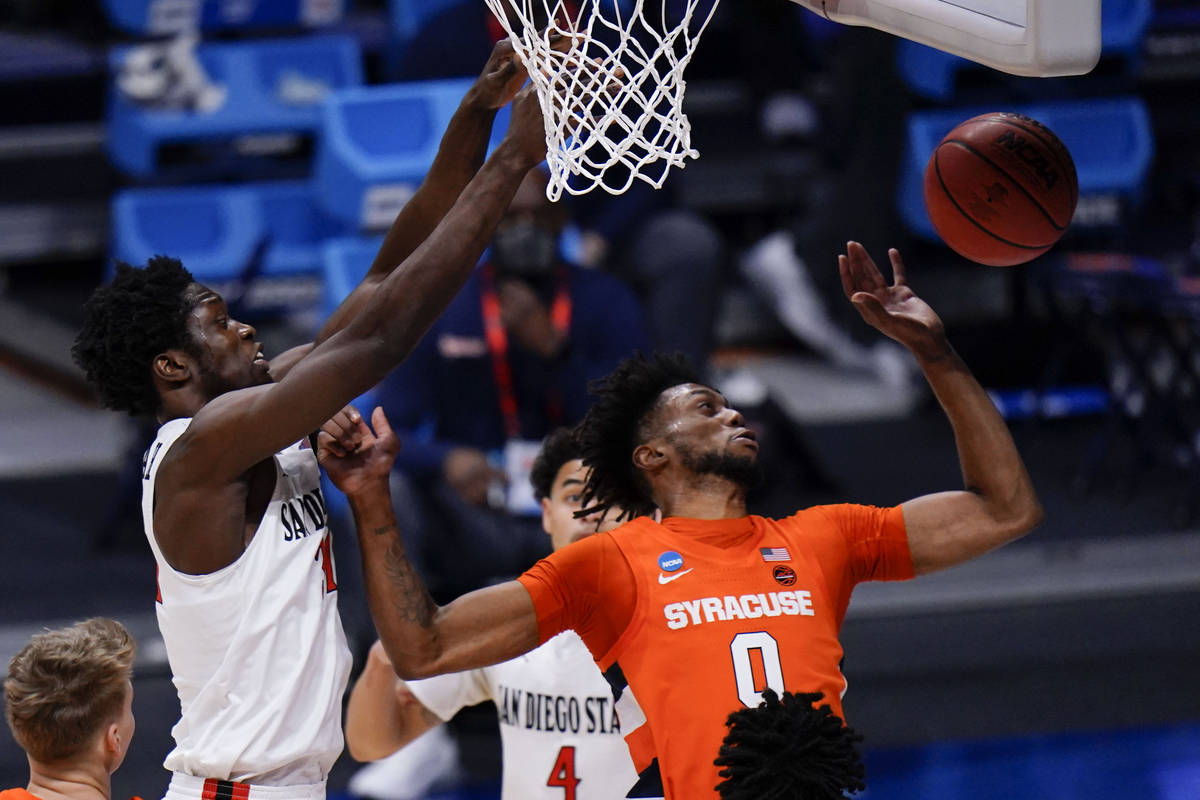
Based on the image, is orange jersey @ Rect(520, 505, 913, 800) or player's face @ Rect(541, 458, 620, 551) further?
player's face @ Rect(541, 458, 620, 551)

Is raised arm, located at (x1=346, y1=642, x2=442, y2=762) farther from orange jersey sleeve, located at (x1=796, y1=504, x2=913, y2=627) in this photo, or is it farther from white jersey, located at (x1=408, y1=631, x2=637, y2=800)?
orange jersey sleeve, located at (x1=796, y1=504, x2=913, y2=627)

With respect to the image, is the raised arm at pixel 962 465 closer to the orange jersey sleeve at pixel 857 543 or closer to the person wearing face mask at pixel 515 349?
the orange jersey sleeve at pixel 857 543

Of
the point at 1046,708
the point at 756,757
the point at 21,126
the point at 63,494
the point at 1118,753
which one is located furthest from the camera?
the point at 21,126

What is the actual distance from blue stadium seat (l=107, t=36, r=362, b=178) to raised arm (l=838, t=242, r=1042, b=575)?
6.23 meters

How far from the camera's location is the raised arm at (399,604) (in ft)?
9.87

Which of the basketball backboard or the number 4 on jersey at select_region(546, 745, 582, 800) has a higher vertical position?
the basketball backboard

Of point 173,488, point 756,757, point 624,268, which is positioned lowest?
point 756,757

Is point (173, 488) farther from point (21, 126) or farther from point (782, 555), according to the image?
point (21, 126)

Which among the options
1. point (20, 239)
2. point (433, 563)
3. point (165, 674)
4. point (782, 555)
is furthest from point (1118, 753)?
point (20, 239)

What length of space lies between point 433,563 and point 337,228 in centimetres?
322

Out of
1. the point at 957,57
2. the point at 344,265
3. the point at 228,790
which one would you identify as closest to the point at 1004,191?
the point at 228,790

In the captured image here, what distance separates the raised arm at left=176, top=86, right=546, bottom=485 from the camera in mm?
2893

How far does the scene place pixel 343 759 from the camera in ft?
19.6

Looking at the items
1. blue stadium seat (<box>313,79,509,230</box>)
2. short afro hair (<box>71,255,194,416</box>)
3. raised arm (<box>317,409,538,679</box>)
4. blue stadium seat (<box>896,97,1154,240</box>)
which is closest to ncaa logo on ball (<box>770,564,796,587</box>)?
raised arm (<box>317,409,538,679</box>)
